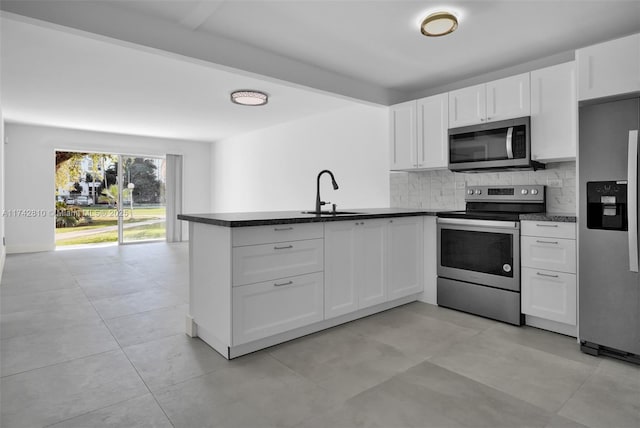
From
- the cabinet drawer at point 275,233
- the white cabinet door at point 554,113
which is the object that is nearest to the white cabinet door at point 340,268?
the cabinet drawer at point 275,233

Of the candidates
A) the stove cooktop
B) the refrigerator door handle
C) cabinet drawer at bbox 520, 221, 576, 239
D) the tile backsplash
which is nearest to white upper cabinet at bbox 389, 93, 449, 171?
the tile backsplash

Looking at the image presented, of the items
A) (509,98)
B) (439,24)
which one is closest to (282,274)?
(439,24)

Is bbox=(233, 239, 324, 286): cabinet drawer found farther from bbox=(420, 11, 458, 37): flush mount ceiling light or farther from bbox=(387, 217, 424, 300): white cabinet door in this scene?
bbox=(420, 11, 458, 37): flush mount ceiling light

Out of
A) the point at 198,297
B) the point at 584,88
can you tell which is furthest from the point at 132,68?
the point at 584,88

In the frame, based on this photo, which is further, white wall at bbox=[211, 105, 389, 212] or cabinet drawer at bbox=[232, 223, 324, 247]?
white wall at bbox=[211, 105, 389, 212]

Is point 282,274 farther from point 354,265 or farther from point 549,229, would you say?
point 549,229

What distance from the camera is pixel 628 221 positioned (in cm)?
226

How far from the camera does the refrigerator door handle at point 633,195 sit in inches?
87.4

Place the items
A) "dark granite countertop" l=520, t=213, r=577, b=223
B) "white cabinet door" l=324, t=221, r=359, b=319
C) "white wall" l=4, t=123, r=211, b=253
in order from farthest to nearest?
1. "white wall" l=4, t=123, r=211, b=253
2. "white cabinet door" l=324, t=221, r=359, b=319
3. "dark granite countertop" l=520, t=213, r=577, b=223

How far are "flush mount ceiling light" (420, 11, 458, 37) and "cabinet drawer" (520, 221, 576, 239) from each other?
62.0 inches

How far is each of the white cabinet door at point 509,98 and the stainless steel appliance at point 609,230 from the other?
626 mm

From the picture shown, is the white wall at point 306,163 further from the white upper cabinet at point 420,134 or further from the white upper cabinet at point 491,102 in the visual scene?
the white upper cabinet at point 491,102

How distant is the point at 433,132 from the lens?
3.75 meters

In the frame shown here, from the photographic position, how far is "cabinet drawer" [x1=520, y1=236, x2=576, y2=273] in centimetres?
269
